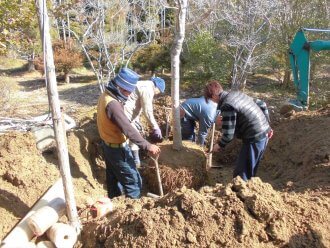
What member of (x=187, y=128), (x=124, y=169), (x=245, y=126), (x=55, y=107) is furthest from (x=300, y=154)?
(x=55, y=107)

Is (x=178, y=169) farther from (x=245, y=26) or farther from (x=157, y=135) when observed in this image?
(x=245, y=26)

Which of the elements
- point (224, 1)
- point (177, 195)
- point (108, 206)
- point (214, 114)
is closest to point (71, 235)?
point (108, 206)

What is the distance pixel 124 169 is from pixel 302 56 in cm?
402

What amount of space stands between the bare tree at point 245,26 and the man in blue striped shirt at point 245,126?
6032 millimetres

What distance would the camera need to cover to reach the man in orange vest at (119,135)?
387 cm

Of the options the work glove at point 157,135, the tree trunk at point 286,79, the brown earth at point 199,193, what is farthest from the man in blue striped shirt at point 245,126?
the tree trunk at point 286,79

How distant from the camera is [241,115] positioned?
165 inches

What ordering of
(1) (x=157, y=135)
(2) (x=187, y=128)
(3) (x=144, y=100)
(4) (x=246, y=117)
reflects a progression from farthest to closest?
(2) (x=187, y=128)
(1) (x=157, y=135)
(3) (x=144, y=100)
(4) (x=246, y=117)

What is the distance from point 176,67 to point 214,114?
147 cm

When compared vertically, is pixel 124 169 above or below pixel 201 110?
below

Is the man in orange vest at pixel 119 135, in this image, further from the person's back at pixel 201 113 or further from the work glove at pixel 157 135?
the person's back at pixel 201 113

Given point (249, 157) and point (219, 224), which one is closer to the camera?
Answer: point (219, 224)

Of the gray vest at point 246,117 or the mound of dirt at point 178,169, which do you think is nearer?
the gray vest at point 246,117

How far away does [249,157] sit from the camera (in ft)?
14.8
